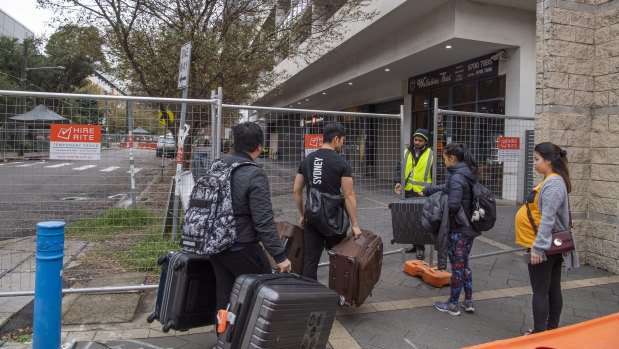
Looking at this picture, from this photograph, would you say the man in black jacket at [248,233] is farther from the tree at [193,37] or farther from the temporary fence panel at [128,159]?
the tree at [193,37]

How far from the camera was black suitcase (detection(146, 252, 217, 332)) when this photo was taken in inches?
110

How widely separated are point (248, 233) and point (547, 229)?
235 centimetres

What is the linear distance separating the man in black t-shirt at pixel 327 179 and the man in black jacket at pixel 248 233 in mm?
1103

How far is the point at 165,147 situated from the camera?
465cm

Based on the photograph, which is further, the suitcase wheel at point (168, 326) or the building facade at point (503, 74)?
the building facade at point (503, 74)

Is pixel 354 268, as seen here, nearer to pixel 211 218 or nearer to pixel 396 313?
pixel 396 313

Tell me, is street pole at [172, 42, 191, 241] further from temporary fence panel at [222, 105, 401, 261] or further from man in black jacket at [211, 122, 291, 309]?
man in black jacket at [211, 122, 291, 309]

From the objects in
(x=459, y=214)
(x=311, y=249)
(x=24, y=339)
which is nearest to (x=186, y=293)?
(x=311, y=249)

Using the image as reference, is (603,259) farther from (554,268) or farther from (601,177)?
(554,268)

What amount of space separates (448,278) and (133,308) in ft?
11.7

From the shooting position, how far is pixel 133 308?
393cm

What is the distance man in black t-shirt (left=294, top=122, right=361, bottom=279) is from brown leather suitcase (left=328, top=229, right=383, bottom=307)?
133mm

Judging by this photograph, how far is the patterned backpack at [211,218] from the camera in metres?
2.54

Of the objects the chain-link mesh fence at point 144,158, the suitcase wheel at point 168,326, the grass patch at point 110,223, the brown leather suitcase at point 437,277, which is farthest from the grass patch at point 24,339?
the brown leather suitcase at point 437,277
